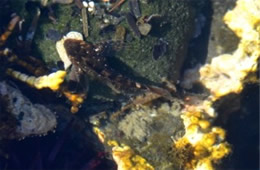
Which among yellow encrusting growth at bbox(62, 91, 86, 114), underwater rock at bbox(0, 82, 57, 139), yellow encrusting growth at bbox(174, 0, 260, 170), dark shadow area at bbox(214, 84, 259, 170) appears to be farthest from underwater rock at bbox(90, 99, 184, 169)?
dark shadow area at bbox(214, 84, 259, 170)

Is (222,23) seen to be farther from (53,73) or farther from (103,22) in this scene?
(53,73)

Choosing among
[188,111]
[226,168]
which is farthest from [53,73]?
[226,168]

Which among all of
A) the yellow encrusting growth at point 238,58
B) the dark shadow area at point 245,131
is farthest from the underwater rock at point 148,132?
the dark shadow area at point 245,131

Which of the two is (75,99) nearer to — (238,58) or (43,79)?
(43,79)

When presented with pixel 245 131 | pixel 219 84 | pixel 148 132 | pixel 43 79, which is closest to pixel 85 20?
pixel 43 79

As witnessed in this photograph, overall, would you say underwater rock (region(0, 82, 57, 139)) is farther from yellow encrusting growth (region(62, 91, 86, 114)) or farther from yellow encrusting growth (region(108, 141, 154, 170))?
yellow encrusting growth (region(108, 141, 154, 170))
